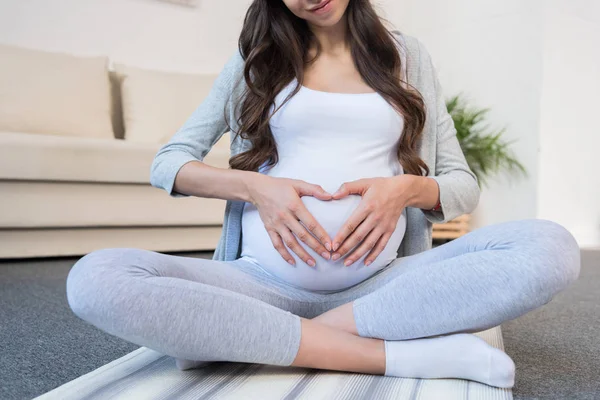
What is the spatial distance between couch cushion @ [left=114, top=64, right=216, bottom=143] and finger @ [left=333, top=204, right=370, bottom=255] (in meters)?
2.36

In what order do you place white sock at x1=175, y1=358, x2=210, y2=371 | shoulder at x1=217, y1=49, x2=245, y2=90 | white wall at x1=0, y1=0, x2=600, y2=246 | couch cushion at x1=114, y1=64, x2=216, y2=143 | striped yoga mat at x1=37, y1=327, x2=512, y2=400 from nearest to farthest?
striped yoga mat at x1=37, y1=327, x2=512, y2=400
white sock at x1=175, y1=358, x2=210, y2=371
shoulder at x1=217, y1=49, x2=245, y2=90
couch cushion at x1=114, y1=64, x2=216, y2=143
white wall at x1=0, y1=0, x2=600, y2=246

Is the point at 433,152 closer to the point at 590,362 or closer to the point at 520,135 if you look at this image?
the point at 590,362

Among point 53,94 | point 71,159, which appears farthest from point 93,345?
point 53,94

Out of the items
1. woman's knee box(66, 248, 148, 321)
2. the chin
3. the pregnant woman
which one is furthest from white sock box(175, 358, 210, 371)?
the chin

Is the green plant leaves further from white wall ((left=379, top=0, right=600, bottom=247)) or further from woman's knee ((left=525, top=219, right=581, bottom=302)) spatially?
woman's knee ((left=525, top=219, right=581, bottom=302))

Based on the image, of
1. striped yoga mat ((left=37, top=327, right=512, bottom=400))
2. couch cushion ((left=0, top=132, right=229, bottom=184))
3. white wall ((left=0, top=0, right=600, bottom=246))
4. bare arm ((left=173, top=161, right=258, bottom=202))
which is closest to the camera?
striped yoga mat ((left=37, top=327, right=512, bottom=400))

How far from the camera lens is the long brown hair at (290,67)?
115 centimetres

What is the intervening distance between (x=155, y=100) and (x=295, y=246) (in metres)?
2.48

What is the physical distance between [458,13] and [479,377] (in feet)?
11.9

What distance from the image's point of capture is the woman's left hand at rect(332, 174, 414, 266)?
963mm

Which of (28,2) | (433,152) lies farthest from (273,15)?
(28,2)

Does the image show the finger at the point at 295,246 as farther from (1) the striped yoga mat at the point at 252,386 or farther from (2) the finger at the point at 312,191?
(1) the striped yoga mat at the point at 252,386

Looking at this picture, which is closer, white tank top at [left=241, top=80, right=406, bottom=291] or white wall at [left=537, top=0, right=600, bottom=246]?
white tank top at [left=241, top=80, right=406, bottom=291]

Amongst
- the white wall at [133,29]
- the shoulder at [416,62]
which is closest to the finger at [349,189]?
the shoulder at [416,62]
